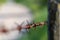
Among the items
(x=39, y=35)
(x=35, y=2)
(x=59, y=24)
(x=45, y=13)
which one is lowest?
(x=39, y=35)

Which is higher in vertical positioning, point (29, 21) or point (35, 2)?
point (35, 2)

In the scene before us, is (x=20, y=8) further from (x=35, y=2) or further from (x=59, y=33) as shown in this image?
(x=59, y=33)

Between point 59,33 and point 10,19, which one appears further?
point 59,33

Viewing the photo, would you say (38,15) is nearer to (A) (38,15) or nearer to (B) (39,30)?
(A) (38,15)

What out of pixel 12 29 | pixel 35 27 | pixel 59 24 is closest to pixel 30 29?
pixel 35 27

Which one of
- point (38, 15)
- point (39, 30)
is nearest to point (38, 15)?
point (38, 15)

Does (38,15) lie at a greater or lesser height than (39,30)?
greater

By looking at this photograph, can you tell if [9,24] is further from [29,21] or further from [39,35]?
[39,35]
